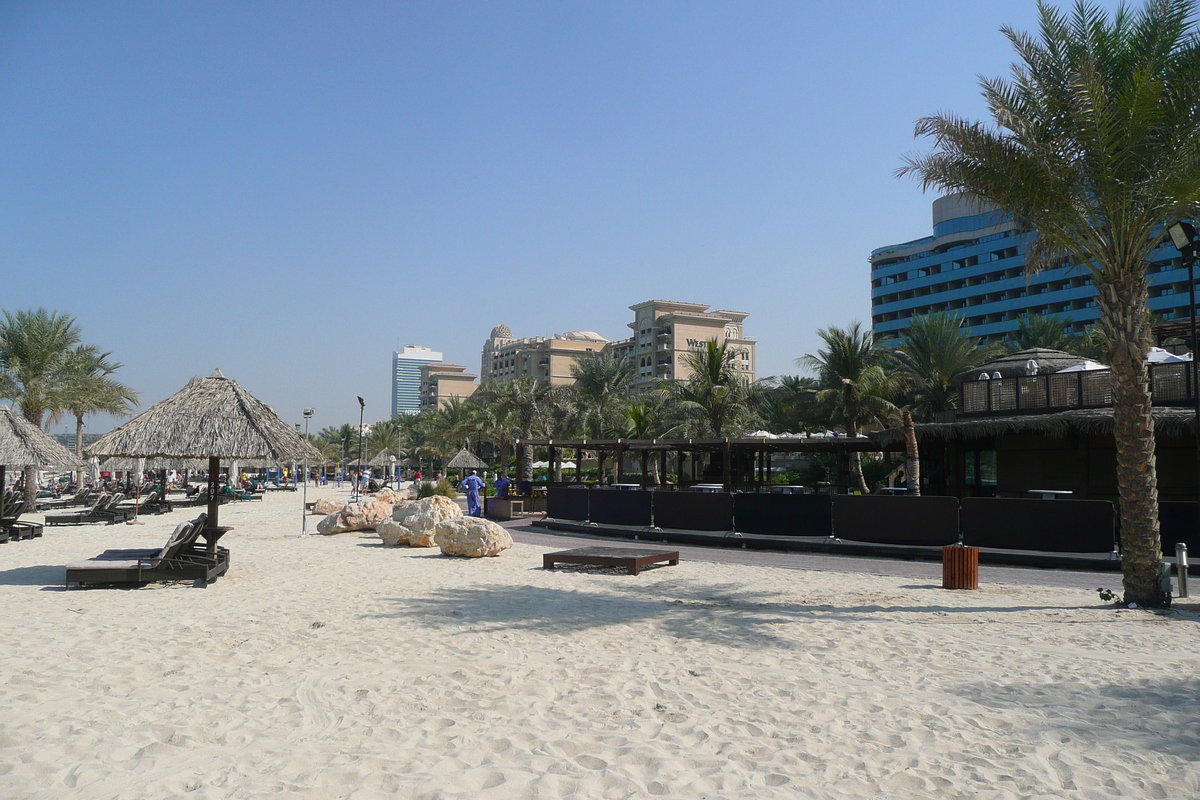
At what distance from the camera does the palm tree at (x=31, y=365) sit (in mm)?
33250

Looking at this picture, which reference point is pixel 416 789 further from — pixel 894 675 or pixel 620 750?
pixel 894 675

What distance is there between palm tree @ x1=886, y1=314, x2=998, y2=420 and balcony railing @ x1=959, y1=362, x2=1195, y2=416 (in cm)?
1422

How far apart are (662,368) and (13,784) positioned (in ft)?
341

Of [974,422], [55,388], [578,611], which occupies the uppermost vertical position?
[55,388]

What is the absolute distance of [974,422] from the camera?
19391mm

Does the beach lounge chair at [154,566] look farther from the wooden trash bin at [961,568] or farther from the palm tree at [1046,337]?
the palm tree at [1046,337]

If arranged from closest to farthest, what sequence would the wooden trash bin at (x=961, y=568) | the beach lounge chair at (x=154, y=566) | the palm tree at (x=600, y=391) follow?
the beach lounge chair at (x=154, y=566) → the wooden trash bin at (x=961, y=568) → the palm tree at (x=600, y=391)

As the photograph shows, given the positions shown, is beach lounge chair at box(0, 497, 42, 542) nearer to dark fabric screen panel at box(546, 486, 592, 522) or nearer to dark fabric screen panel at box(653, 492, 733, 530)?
dark fabric screen panel at box(546, 486, 592, 522)

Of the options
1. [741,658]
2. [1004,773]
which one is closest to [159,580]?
[741,658]

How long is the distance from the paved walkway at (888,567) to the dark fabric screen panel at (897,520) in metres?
0.54

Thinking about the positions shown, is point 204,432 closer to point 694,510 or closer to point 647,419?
point 694,510

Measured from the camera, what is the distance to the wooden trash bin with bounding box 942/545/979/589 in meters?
10.9

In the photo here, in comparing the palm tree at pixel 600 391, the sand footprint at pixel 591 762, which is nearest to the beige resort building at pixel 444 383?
the palm tree at pixel 600 391

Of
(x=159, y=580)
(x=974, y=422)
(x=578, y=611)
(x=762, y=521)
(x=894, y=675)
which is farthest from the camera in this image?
(x=974, y=422)
